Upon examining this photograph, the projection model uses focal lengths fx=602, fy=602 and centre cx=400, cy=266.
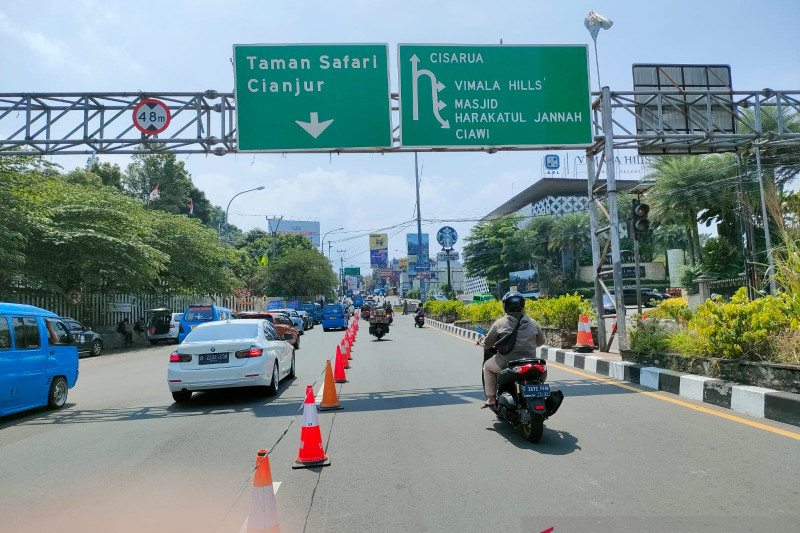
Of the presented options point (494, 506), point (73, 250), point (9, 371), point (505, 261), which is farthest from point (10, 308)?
point (505, 261)

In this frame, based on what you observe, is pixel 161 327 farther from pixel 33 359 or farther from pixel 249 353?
pixel 249 353

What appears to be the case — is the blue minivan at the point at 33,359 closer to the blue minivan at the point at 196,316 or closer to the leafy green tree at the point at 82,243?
the leafy green tree at the point at 82,243

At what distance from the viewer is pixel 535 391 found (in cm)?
629

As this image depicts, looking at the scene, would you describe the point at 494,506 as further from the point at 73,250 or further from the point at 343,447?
the point at 73,250

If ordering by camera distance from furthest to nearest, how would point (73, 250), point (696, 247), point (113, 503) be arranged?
point (696, 247) < point (73, 250) < point (113, 503)

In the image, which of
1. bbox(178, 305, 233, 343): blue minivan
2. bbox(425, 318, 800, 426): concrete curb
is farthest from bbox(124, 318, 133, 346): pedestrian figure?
bbox(425, 318, 800, 426): concrete curb

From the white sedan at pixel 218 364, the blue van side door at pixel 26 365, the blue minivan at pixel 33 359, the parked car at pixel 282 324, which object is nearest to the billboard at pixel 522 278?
the parked car at pixel 282 324

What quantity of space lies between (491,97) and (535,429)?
7.87m

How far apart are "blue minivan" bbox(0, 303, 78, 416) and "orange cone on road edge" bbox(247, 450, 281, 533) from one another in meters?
6.59

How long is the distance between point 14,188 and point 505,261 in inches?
1753

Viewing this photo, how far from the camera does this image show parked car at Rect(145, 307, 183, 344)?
93.0ft

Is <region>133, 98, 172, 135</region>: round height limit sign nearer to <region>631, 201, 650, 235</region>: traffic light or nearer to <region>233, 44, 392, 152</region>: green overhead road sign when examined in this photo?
<region>233, 44, 392, 152</region>: green overhead road sign

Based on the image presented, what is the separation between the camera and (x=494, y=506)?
454 centimetres

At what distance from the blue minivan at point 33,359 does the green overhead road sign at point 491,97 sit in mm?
7131
